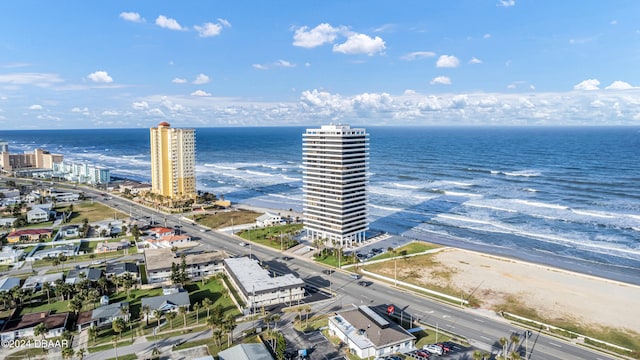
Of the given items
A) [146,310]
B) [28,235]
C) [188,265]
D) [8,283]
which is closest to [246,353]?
[146,310]

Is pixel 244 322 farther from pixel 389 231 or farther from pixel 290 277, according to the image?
pixel 389 231

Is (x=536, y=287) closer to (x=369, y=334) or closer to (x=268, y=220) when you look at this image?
(x=369, y=334)

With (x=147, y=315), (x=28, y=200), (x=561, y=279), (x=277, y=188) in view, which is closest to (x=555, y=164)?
(x=277, y=188)

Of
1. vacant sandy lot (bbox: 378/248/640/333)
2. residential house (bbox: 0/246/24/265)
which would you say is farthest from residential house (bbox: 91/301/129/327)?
vacant sandy lot (bbox: 378/248/640/333)

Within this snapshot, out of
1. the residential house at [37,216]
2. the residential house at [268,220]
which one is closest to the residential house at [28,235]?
the residential house at [37,216]

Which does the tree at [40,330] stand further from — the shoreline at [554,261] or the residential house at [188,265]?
the shoreline at [554,261]
